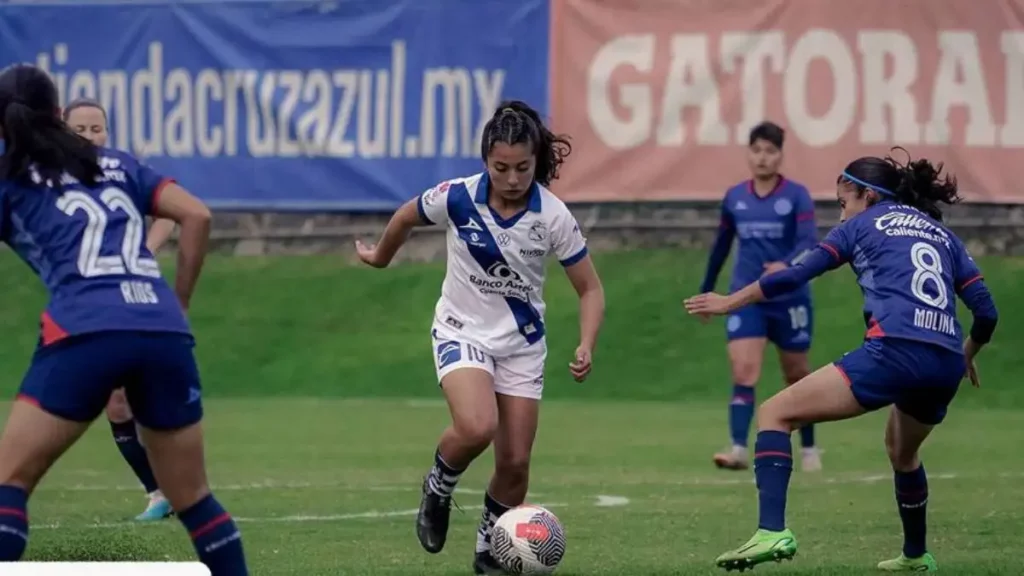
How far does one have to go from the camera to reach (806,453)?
12820 mm

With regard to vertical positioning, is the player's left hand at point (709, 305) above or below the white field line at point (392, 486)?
above

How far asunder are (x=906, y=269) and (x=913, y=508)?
108 cm

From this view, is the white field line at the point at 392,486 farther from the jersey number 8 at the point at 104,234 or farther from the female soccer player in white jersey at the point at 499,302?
the jersey number 8 at the point at 104,234

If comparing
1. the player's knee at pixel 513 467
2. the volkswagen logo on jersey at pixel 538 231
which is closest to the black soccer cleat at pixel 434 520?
the player's knee at pixel 513 467

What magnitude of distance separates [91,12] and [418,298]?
4588mm

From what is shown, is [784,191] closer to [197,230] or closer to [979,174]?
[979,174]

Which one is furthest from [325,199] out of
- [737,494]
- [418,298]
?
[737,494]

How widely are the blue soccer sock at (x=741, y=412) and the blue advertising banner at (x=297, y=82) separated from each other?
6.59m

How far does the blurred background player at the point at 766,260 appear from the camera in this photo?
12.9m

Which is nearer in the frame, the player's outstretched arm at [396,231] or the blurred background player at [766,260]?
the player's outstretched arm at [396,231]

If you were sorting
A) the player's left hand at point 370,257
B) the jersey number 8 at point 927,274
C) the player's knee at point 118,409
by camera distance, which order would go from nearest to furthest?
1. the jersey number 8 at point 927,274
2. the player's left hand at point 370,257
3. the player's knee at point 118,409

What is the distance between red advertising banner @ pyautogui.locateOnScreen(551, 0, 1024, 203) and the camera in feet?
60.2

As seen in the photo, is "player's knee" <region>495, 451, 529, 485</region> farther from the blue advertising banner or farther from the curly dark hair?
the blue advertising banner

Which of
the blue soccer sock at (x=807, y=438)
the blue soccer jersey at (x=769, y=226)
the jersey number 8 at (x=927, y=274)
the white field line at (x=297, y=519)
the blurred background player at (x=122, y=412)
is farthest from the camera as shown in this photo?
the blue soccer jersey at (x=769, y=226)
